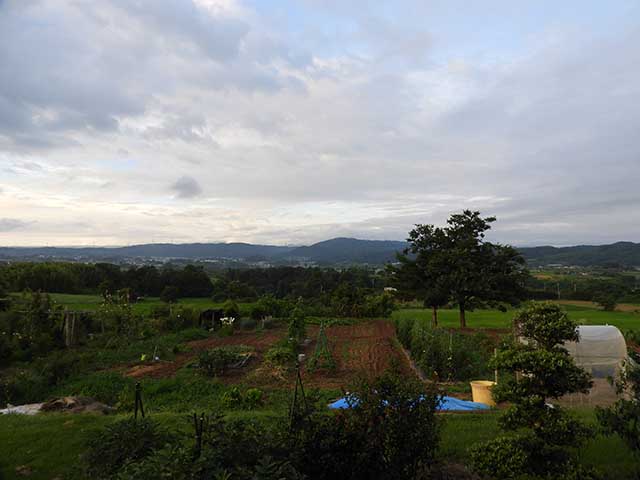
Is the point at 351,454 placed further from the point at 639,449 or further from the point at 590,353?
the point at 590,353

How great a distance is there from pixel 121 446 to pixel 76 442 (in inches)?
116

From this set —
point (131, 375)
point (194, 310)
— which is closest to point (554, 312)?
point (131, 375)

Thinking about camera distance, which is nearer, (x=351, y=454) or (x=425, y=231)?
(x=351, y=454)

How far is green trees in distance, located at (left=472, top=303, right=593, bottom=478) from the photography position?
3.89 metres

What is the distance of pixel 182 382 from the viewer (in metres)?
10.1

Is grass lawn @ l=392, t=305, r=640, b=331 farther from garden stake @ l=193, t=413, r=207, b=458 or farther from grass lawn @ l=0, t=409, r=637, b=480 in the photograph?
garden stake @ l=193, t=413, r=207, b=458

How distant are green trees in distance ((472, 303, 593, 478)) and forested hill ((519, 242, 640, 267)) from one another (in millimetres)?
119486

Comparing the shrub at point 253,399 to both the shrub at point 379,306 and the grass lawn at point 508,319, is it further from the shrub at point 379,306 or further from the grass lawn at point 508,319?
the shrub at point 379,306

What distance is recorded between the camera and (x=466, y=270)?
17828 millimetres

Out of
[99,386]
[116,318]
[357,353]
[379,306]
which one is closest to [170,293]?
[379,306]

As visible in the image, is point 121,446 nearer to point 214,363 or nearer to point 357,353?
point 214,363

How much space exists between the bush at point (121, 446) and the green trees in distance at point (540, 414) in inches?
127

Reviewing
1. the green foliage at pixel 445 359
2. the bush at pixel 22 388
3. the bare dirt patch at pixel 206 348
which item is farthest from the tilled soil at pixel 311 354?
the bush at pixel 22 388

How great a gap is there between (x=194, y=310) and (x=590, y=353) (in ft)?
60.2
